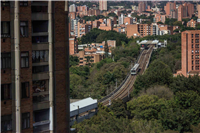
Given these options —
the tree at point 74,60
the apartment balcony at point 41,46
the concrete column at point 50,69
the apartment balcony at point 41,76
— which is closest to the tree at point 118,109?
the concrete column at point 50,69

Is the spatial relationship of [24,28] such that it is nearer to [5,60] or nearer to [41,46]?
[41,46]

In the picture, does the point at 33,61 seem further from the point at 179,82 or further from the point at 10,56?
the point at 179,82

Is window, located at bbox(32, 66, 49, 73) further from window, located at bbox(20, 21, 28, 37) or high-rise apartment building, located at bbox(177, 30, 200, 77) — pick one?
high-rise apartment building, located at bbox(177, 30, 200, 77)

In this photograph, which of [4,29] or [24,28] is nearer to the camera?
[4,29]

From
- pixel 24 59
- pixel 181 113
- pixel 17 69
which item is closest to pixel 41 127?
pixel 17 69

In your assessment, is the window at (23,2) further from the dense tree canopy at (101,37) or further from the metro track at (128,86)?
the dense tree canopy at (101,37)

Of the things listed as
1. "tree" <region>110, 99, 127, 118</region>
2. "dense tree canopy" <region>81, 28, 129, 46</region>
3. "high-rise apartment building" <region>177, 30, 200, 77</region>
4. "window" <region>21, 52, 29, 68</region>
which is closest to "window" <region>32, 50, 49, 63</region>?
"window" <region>21, 52, 29, 68</region>
